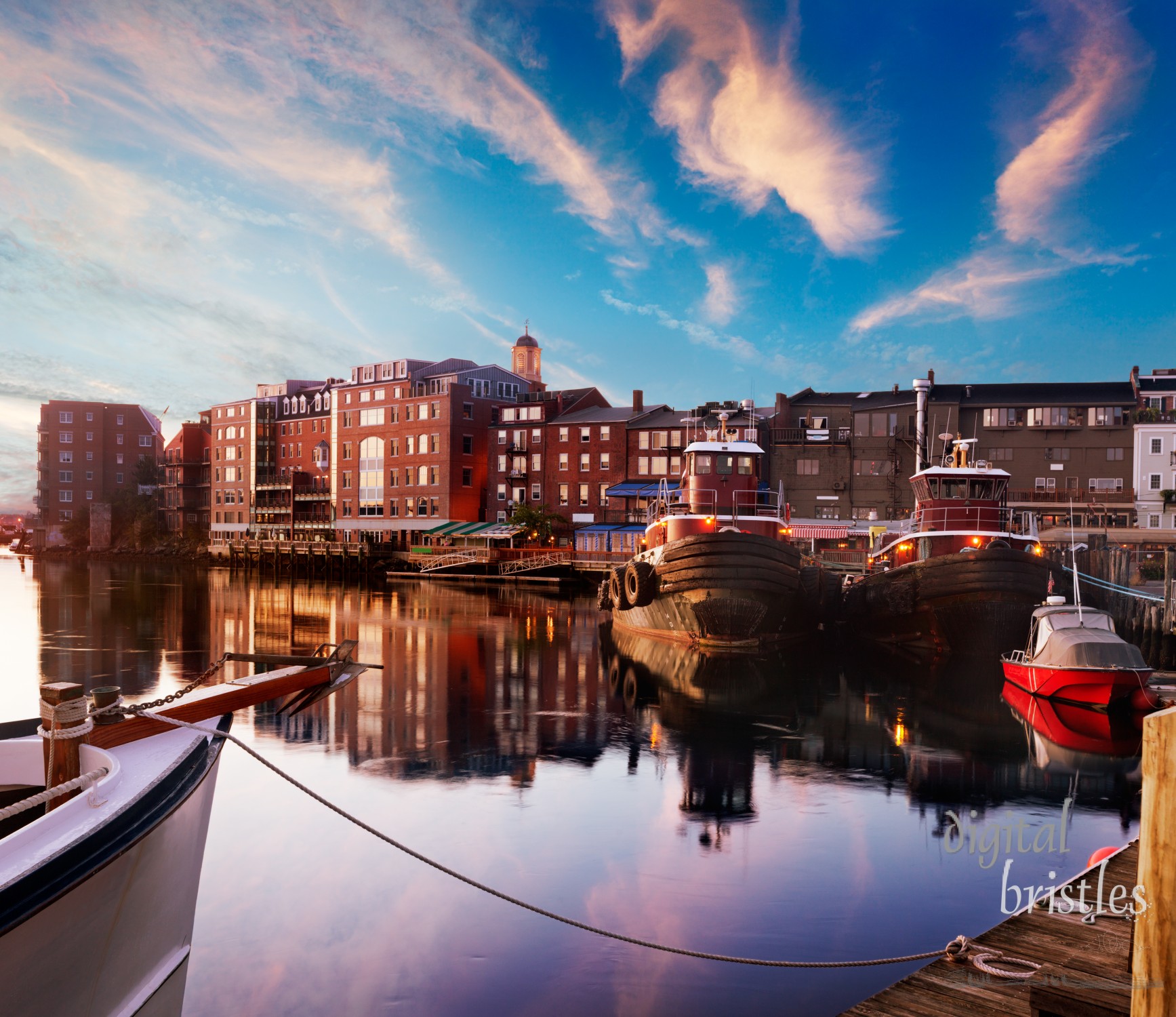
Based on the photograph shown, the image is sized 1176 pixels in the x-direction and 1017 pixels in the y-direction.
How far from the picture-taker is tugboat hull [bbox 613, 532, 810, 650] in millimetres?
29828

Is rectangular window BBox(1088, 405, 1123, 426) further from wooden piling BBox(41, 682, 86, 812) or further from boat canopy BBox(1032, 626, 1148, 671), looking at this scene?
wooden piling BBox(41, 682, 86, 812)

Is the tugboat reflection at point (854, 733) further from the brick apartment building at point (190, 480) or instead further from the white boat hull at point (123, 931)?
the brick apartment building at point (190, 480)

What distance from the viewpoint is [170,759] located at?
22.4 ft

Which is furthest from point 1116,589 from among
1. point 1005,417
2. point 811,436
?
point 811,436

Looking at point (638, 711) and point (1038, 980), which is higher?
point (1038, 980)

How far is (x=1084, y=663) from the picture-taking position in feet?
63.4

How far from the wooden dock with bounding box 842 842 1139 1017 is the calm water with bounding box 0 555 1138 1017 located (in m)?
2.33

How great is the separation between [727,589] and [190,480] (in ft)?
368

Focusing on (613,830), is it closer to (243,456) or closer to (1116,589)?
(1116,589)

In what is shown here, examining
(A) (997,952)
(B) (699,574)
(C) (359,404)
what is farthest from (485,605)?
(C) (359,404)

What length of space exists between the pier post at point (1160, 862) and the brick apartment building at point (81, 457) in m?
147

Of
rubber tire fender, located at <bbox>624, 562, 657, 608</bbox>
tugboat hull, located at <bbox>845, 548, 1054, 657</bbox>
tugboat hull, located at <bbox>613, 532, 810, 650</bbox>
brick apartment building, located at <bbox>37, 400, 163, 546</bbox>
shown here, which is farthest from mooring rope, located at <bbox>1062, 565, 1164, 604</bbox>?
brick apartment building, located at <bbox>37, 400, 163, 546</bbox>

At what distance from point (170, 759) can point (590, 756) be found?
37.5 ft

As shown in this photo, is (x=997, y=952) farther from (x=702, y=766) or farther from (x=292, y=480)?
(x=292, y=480)
